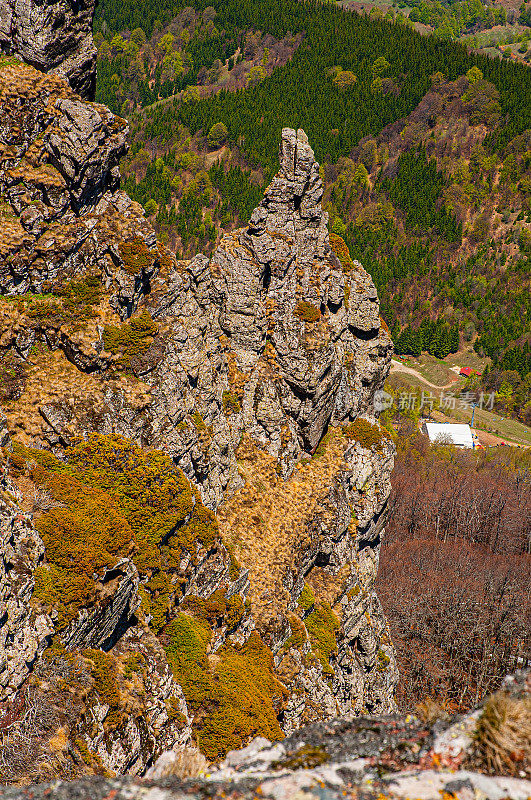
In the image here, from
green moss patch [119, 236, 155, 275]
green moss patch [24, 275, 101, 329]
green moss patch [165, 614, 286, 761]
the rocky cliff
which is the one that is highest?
green moss patch [119, 236, 155, 275]

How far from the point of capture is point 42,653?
1284 inches

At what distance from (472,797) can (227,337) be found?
47.5 meters

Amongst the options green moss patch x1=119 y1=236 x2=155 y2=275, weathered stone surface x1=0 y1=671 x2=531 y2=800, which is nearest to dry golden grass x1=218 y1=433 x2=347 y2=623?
green moss patch x1=119 y1=236 x2=155 y2=275

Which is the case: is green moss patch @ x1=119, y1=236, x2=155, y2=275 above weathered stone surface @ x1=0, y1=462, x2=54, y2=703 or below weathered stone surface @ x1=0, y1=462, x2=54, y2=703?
above

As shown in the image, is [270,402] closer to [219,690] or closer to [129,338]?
[129,338]

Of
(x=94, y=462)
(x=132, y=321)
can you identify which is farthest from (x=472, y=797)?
(x=132, y=321)

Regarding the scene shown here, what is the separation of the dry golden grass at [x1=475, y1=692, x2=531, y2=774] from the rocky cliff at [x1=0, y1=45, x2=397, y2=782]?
62.2 feet

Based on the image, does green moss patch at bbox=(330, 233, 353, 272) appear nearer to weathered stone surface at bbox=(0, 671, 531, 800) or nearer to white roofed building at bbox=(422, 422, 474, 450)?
weathered stone surface at bbox=(0, 671, 531, 800)

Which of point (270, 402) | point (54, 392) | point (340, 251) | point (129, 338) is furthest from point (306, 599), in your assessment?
point (340, 251)

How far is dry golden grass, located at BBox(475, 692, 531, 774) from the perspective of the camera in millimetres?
17547

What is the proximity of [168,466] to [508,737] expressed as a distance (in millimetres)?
31850

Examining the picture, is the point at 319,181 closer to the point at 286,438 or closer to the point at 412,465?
the point at 286,438

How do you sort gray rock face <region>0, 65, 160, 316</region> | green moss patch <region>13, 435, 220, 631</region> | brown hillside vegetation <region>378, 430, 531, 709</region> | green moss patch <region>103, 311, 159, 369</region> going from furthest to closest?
brown hillside vegetation <region>378, 430, 531, 709</region> < green moss patch <region>103, 311, 159, 369</region> < gray rock face <region>0, 65, 160, 316</region> < green moss patch <region>13, 435, 220, 631</region>

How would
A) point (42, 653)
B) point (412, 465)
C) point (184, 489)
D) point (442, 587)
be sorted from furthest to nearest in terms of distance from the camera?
point (412, 465) < point (442, 587) < point (184, 489) < point (42, 653)
